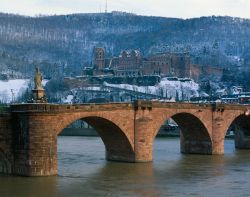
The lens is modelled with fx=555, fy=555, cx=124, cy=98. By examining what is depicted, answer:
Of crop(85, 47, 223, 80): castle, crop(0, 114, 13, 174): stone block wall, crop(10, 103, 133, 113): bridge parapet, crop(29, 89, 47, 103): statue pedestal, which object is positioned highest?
crop(85, 47, 223, 80): castle

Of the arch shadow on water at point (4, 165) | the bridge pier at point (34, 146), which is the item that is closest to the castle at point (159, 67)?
the arch shadow on water at point (4, 165)

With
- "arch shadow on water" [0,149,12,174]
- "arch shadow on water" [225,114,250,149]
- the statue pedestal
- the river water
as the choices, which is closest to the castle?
"arch shadow on water" [225,114,250,149]

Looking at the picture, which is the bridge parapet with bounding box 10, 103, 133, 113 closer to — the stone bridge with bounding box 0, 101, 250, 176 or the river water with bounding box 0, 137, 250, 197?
the stone bridge with bounding box 0, 101, 250, 176

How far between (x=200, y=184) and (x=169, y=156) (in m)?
16.7

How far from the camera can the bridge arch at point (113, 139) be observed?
42656 millimetres

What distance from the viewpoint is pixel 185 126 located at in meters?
54.3

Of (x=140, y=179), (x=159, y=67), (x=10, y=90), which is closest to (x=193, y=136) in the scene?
(x=140, y=179)

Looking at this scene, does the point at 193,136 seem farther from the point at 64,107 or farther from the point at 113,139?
the point at 64,107

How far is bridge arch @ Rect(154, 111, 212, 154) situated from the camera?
2089 inches

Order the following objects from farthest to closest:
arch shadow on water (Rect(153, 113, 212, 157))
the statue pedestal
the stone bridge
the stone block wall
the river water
Answer: arch shadow on water (Rect(153, 113, 212, 157))
the statue pedestal
the stone block wall
the stone bridge
the river water

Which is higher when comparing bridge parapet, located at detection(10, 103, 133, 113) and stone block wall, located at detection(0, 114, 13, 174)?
bridge parapet, located at detection(10, 103, 133, 113)

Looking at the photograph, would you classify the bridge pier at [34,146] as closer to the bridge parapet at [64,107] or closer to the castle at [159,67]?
the bridge parapet at [64,107]

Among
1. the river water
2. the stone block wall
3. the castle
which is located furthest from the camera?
the castle

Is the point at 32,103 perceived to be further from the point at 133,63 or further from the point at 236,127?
the point at 133,63
